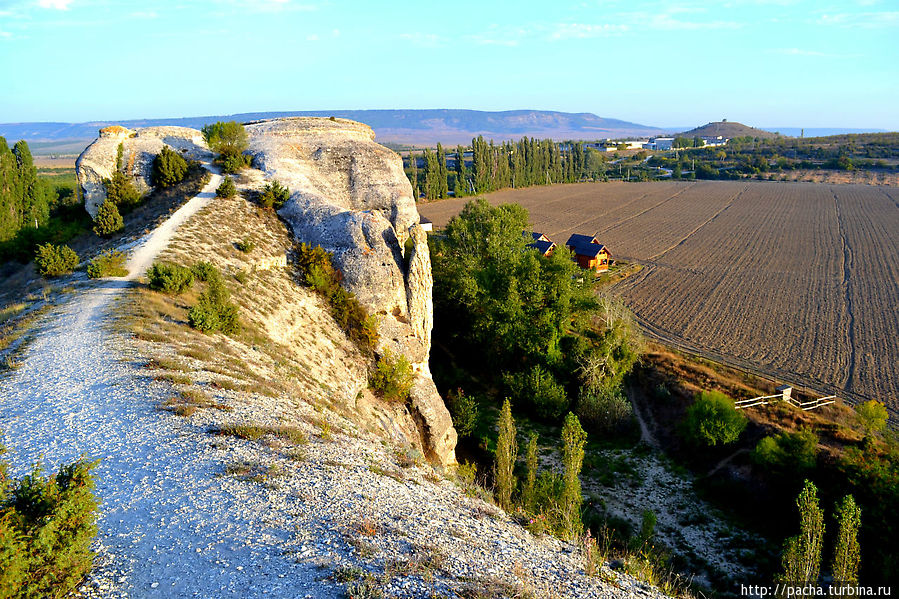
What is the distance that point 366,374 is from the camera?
24125mm

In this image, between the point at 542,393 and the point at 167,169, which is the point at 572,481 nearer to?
the point at 542,393

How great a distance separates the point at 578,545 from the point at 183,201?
26.9 m

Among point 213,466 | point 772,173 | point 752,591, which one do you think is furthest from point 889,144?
point 213,466

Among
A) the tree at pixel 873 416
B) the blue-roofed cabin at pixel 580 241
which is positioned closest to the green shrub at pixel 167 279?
the tree at pixel 873 416

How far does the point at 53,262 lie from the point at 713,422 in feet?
113

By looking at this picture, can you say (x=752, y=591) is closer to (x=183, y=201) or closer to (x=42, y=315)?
(x=42, y=315)

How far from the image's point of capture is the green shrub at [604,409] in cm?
3303

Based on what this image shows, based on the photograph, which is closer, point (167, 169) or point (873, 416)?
point (873, 416)

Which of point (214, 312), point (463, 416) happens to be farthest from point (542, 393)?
point (214, 312)

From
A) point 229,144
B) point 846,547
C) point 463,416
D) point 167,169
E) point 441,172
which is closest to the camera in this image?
point 846,547

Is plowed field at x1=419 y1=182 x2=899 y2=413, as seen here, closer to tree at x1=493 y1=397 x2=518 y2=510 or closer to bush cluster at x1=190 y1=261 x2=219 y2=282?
tree at x1=493 y1=397 x2=518 y2=510

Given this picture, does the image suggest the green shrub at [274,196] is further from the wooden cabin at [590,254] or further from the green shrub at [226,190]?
the wooden cabin at [590,254]

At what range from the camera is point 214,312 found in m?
19.5

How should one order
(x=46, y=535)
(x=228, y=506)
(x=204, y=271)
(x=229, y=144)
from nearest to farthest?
(x=46, y=535) < (x=228, y=506) < (x=204, y=271) < (x=229, y=144)
